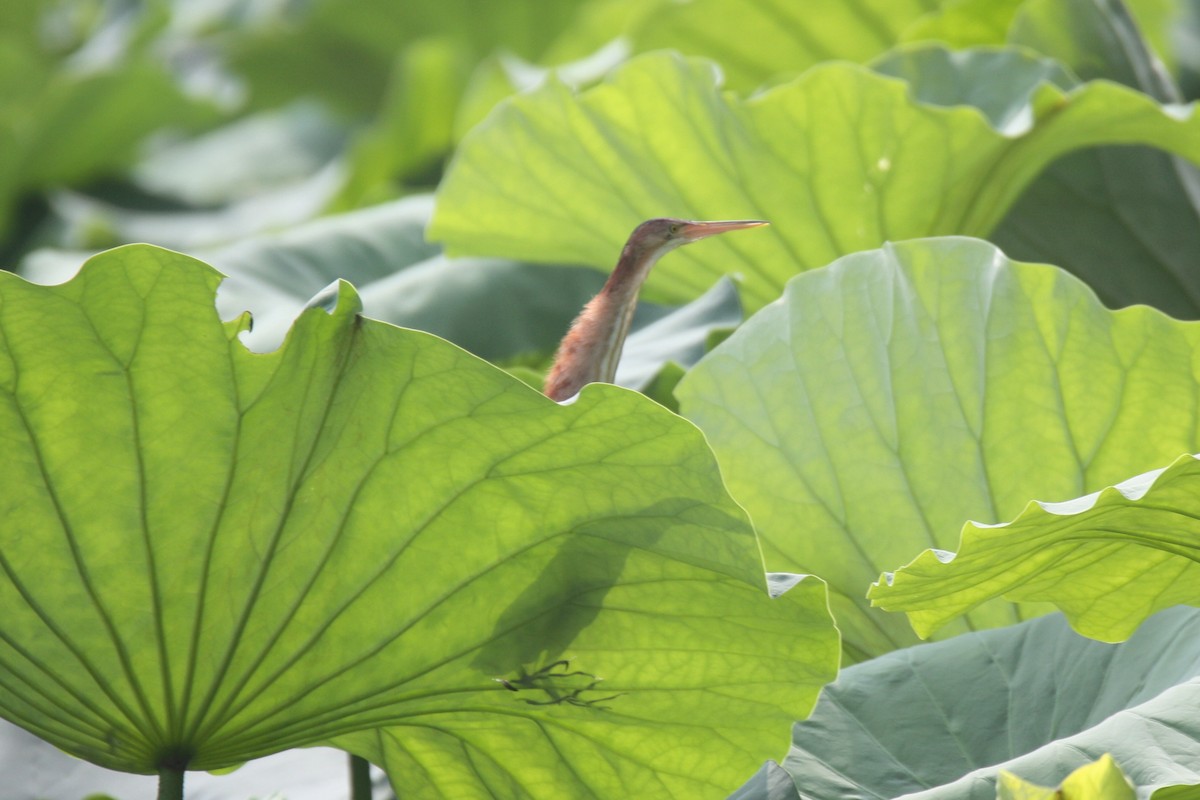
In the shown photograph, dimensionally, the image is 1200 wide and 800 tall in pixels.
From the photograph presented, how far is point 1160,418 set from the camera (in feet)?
2.59

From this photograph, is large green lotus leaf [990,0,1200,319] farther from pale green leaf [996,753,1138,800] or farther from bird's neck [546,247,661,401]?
pale green leaf [996,753,1138,800]

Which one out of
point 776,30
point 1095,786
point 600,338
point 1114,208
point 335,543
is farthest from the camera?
point 776,30

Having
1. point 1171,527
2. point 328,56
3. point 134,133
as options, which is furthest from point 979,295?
point 328,56

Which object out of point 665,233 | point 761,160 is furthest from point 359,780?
point 761,160

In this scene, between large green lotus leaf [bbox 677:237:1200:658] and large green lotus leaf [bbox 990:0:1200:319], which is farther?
large green lotus leaf [bbox 990:0:1200:319]

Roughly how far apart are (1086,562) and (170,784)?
1.50ft

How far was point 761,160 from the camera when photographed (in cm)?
107

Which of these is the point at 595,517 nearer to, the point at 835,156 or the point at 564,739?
the point at 564,739

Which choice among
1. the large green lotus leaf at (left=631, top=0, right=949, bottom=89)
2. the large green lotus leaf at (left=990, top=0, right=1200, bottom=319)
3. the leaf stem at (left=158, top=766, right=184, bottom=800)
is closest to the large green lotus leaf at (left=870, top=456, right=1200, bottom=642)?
the leaf stem at (left=158, top=766, right=184, bottom=800)

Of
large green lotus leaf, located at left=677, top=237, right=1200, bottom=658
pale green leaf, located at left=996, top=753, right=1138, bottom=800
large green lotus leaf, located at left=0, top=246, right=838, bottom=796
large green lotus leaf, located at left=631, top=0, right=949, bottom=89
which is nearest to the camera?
pale green leaf, located at left=996, top=753, right=1138, bottom=800

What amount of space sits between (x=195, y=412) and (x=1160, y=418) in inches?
20.4

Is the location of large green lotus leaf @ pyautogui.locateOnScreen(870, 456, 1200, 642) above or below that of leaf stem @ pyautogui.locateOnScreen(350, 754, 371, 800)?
above

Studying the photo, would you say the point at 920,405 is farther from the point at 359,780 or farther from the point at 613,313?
the point at 359,780

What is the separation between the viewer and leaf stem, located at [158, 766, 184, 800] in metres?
0.68
